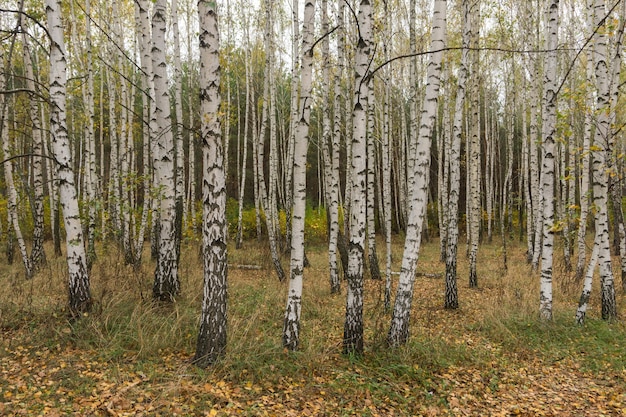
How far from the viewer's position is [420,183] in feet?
16.9

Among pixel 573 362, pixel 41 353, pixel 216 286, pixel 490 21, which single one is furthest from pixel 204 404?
pixel 490 21

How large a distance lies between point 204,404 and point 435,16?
5060 millimetres

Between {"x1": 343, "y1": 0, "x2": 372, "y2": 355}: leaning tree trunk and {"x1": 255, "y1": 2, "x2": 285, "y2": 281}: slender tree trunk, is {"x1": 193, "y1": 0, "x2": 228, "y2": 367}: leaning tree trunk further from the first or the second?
{"x1": 255, "y1": 2, "x2": 285, "y2": 281}: slender tree trunk

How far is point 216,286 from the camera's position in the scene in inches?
171

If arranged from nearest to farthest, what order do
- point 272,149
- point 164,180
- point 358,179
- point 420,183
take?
point 358,179 < point 420,183 < point 164,180 < point 272,149

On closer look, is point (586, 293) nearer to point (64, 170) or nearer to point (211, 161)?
point (211, 161)

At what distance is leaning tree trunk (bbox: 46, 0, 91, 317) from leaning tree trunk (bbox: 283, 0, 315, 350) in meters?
2.76

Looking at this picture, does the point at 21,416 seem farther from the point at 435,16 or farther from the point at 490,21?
the point at 490,21

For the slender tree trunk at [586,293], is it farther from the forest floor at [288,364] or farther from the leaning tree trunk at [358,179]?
the leaning tree trunk at [358,179]

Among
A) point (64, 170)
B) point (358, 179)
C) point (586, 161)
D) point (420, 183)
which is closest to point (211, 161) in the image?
point (358, 179)

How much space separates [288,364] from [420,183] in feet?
8.85

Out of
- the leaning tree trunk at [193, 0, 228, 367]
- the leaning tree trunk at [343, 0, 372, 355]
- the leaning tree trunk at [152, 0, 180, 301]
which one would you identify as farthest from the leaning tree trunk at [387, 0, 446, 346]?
the leaning tree trunk at [152, 0, 180, 301]

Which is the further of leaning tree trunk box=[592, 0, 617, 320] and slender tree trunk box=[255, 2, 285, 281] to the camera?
slender tree trunk box=[255, 2, 285, 281]

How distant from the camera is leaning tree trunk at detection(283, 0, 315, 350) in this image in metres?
4.79
